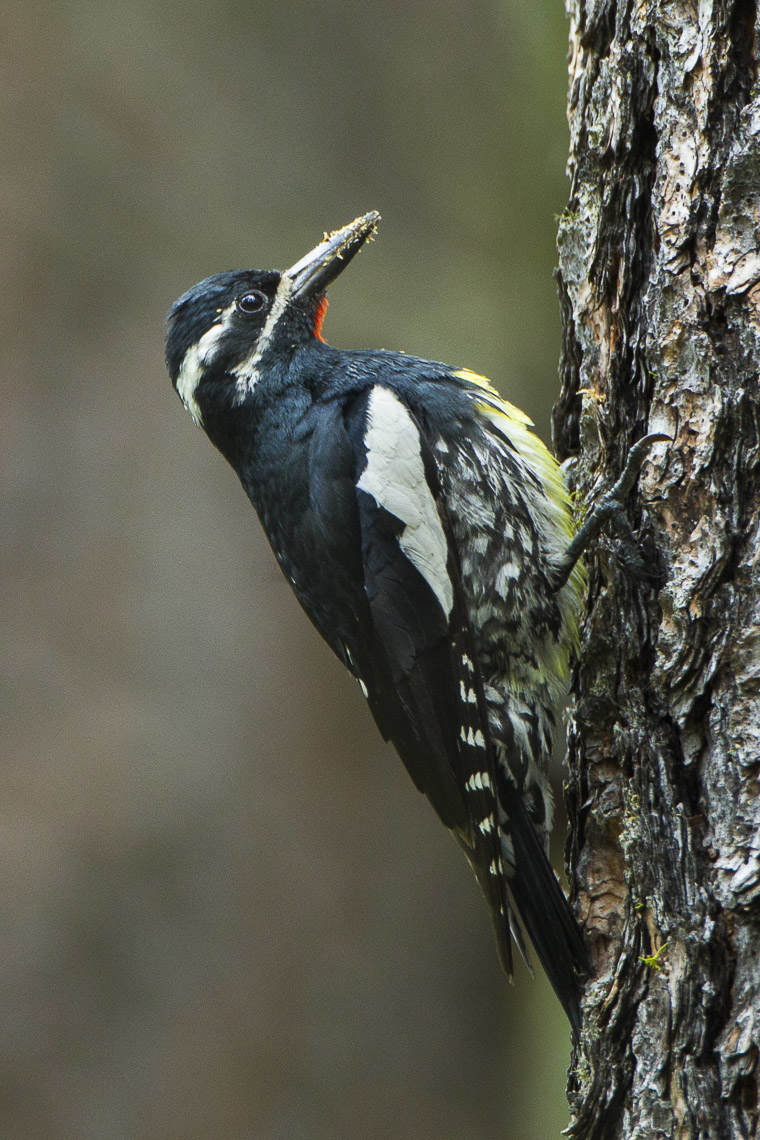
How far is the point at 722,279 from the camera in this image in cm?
166

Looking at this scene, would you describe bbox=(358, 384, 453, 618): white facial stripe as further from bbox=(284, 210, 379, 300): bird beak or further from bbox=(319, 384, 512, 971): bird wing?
bbox=(284, 210, 379, 300): bird beak

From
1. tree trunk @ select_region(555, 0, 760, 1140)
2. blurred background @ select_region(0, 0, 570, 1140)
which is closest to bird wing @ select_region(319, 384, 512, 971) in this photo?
tree trunk @ select_region(555, 0, 760, 1140)

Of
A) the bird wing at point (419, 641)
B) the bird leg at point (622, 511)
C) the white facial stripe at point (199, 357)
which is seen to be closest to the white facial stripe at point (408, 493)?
the bird wing at point (419, 641)

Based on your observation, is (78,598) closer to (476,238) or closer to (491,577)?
(491,577)

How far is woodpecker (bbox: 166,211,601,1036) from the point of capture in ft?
7.14

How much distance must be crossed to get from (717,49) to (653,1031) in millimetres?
1603

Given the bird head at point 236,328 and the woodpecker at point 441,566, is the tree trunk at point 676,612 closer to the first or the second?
the woodpecker at point 441,566

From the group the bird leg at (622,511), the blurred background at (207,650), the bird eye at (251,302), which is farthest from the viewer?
the blurred background at (207,650)

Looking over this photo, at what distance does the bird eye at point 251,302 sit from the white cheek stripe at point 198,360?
0.16 ft

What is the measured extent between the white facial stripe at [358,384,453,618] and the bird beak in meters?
0.70

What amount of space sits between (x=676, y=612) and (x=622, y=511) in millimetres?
326

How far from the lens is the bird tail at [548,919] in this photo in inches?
74.5

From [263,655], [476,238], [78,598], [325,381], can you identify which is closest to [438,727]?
[325,381]

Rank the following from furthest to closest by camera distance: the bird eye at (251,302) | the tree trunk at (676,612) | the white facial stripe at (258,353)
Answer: the bird eye at (251,302), the white facial stripe at (258,353), the tree trunk at (676,612)
